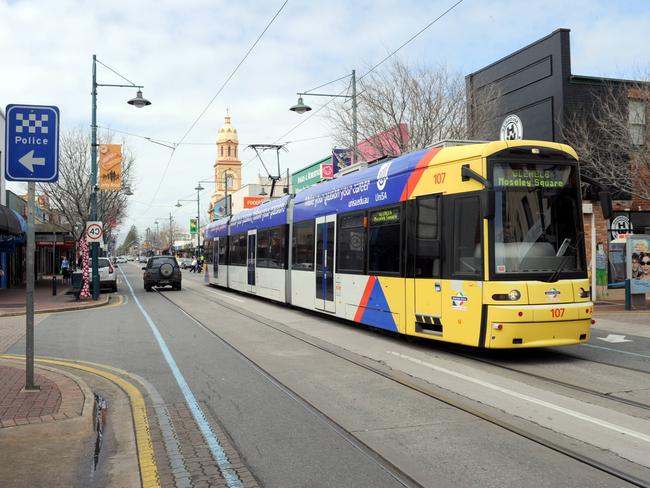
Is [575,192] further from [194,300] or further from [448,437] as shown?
[194,300]

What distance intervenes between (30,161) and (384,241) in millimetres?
6667

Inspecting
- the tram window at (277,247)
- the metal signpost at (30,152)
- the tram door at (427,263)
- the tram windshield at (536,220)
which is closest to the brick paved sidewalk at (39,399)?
the metal signpost at (30,152)

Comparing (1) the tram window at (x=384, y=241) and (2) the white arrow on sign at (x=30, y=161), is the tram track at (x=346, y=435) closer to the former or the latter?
(1) the tram window at (x=384, y=241)

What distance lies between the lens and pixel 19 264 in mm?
37438

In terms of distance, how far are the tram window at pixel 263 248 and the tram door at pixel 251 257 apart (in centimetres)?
60

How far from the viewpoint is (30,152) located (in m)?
6.98

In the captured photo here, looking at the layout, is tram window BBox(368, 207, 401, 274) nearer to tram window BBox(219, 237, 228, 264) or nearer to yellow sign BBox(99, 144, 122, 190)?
yellow sign BBox(99, 144, 122, 190)

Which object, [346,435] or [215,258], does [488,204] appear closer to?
[346,435]

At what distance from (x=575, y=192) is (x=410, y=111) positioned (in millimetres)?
12886

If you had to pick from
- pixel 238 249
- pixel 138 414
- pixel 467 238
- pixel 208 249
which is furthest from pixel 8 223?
pixel 467 238

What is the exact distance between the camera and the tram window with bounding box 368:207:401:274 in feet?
36.3

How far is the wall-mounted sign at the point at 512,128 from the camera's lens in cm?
2101

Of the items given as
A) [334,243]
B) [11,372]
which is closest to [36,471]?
[11,372]

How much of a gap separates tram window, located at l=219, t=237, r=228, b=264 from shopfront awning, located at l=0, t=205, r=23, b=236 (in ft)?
28.9
